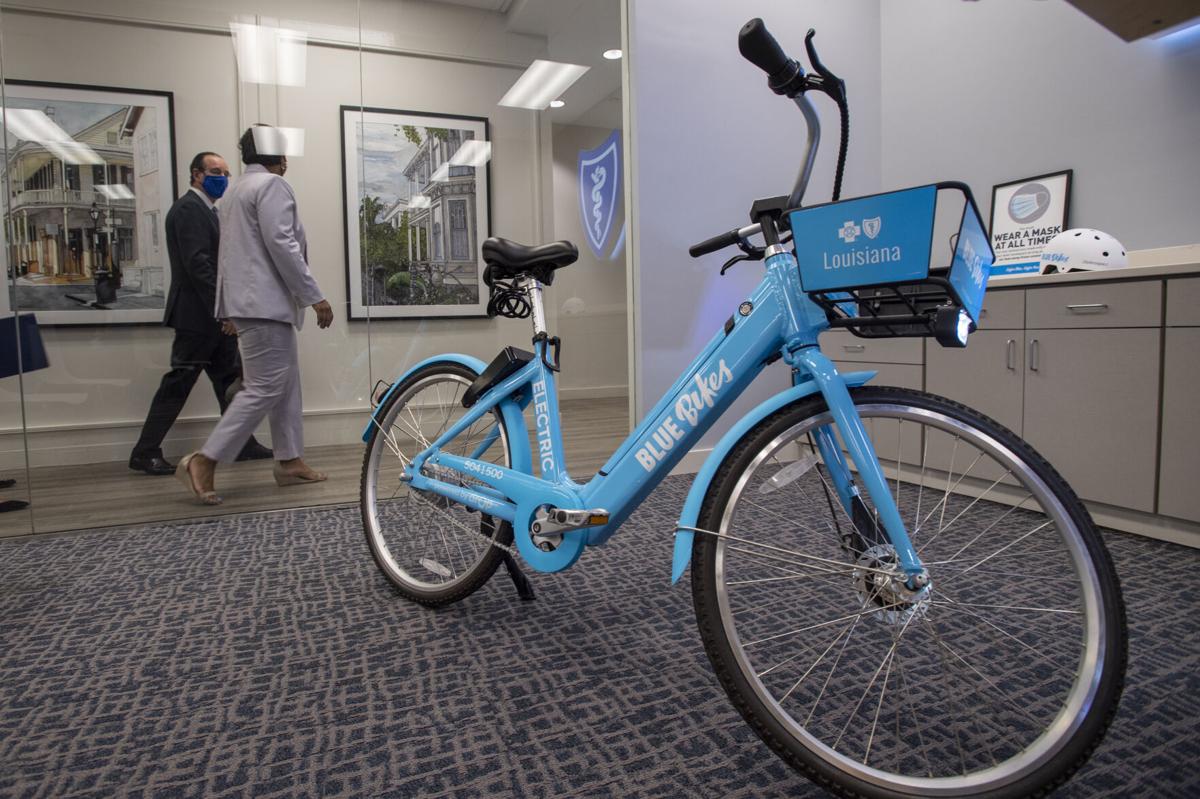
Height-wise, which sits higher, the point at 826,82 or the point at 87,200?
the point at 87,200

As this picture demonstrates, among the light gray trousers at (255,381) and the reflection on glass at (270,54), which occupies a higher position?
the reflection on glass at (270,54)

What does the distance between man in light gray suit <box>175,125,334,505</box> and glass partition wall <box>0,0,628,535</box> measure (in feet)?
0.55

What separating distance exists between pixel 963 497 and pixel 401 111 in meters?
2.79

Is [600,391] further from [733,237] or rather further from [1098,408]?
[733,237]

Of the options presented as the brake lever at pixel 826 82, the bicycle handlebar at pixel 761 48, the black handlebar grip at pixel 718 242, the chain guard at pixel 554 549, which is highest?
the bicycle handlebar at pixel 761 48

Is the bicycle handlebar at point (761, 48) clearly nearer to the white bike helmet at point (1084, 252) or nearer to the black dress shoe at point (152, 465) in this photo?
the white bike helmet at point (1084, 252)

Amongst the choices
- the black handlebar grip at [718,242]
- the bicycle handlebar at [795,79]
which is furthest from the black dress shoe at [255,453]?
the bicycle handlebar at [795,79]

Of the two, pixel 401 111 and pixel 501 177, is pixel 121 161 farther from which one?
pixel 501 177

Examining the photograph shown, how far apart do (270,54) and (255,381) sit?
1.35 meters

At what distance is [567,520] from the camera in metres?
1.35

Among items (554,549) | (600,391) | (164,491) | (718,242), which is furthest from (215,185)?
(718,242)

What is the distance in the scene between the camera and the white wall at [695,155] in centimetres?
322

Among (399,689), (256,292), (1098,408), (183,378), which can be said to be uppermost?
(256,292)

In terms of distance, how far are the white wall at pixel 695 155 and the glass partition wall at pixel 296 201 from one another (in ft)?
0.63
